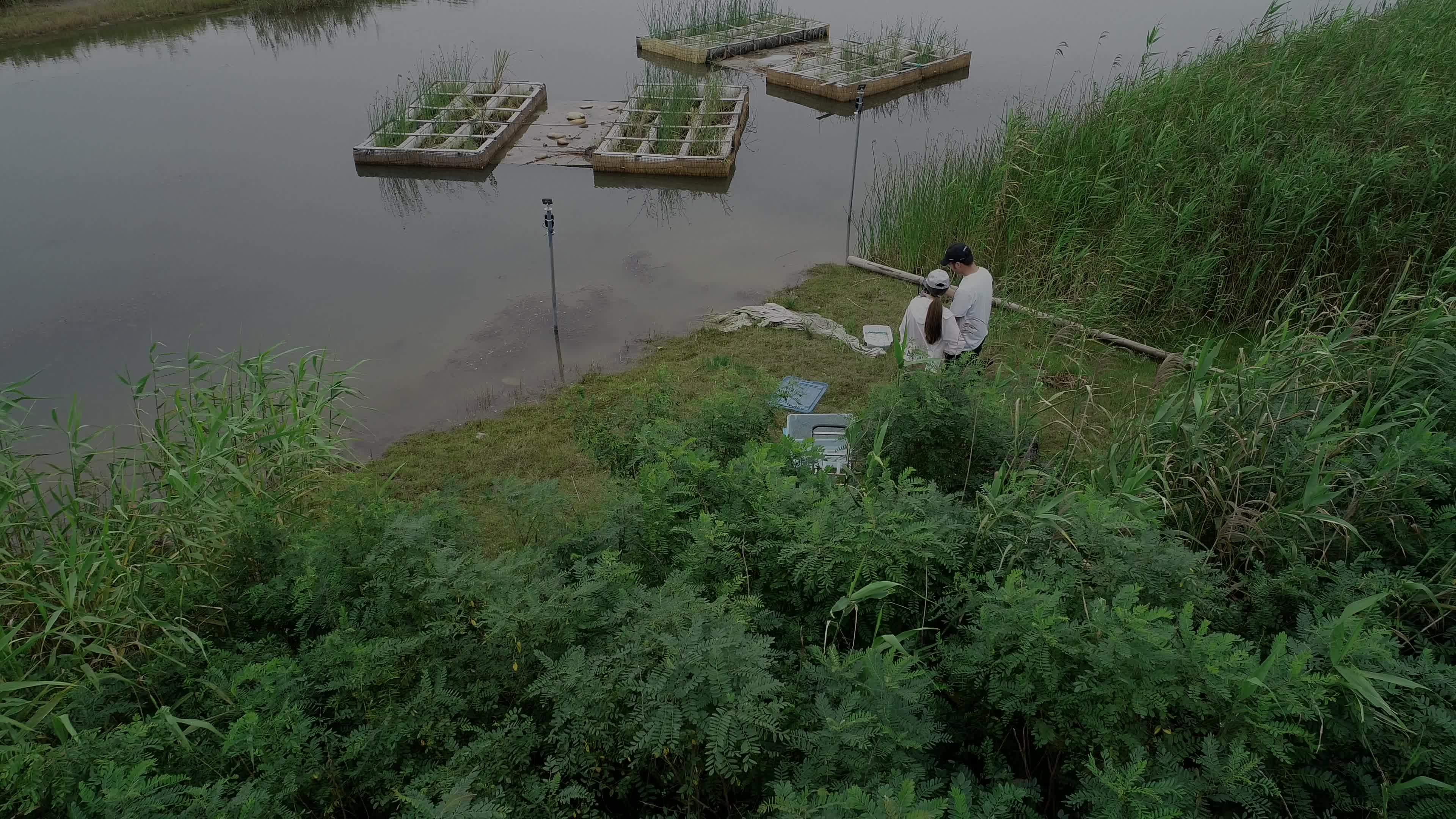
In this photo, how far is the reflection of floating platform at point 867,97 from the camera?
39.3 feet

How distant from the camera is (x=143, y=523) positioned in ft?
10.5

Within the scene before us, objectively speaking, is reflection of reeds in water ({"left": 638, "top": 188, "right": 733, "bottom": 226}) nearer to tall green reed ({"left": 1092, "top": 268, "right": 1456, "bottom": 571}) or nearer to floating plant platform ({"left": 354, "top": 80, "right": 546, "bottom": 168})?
floating plant platform ({"left": 354, "top": 80, "right": 546, "bottom": 168})

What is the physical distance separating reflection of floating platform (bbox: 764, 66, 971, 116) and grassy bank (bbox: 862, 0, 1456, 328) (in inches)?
187

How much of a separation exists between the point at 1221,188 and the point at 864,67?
8355mm

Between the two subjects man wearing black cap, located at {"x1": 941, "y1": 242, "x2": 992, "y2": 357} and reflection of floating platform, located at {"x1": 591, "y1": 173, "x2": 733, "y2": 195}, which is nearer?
man wearing black cap, located at {"x1": 941, "y1": 242, "x2": 992, "y2": 357}

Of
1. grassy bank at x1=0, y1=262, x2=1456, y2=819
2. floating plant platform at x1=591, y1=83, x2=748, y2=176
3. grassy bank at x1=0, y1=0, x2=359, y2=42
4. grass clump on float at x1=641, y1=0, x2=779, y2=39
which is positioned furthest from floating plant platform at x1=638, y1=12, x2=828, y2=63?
grassy bank at x1=0, y1=262, x2=1456, y2=819

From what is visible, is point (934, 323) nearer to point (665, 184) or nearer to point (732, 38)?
point (665, 184)

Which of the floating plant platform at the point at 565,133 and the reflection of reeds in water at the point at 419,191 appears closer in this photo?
the reflection of reeds in water at the point at 419,191

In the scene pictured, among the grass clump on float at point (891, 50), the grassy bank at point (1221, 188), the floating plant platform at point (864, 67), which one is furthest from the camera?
the grass clump on float at point (891, 50)

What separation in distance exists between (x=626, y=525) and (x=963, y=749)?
1.21m

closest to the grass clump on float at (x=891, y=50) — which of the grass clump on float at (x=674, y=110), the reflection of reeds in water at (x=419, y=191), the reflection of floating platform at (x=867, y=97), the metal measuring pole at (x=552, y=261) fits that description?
the reflection of floating platform at (x=867, y=97)

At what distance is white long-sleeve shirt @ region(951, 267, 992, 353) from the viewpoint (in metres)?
4.44

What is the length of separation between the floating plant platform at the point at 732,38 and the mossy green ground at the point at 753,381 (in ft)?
27.8

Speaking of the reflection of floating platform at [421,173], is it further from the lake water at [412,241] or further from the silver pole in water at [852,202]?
the silver pole in water at [852,202]
